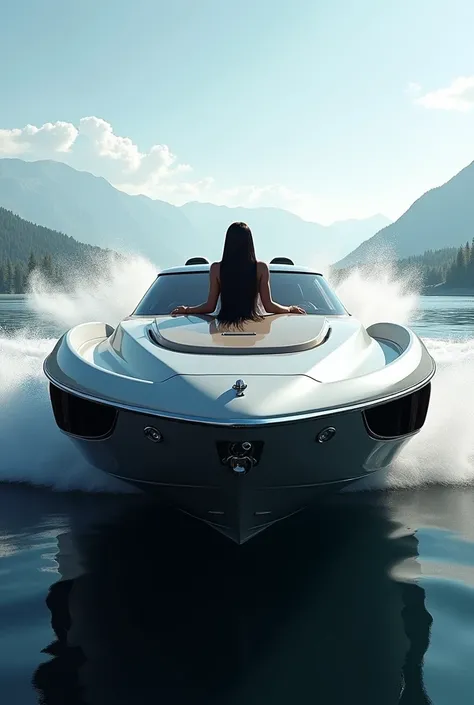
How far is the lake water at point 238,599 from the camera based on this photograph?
7.73 feet

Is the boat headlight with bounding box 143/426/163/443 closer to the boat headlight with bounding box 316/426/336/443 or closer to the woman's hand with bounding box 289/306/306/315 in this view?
the boat headlight with bounding box 316/426/336/443

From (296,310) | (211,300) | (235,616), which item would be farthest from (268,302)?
(235,616)

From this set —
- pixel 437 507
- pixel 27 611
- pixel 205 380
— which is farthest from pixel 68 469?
pixel 437 507

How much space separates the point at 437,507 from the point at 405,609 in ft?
4.99

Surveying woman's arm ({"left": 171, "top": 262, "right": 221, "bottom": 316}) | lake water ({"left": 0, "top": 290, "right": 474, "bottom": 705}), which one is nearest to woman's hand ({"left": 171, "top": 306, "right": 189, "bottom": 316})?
woman's arm ({"left": 171, "top": 262, "right": 221, "bottom": 316})

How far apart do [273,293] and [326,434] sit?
2.01 metres

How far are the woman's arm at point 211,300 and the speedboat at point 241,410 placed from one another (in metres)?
0.41

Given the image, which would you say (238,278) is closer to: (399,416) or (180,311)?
(180,311)

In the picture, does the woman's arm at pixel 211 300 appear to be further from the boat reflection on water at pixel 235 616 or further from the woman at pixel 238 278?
the boat reflection on water at pixel 235 616

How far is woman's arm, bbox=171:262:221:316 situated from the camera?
423 centimetres

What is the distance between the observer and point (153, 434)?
2.97 meters

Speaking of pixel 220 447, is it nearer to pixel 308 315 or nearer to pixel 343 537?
pixel 343 537

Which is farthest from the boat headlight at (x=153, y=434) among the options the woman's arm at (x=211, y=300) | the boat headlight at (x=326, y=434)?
the woman's arm at (x=211, y=300)

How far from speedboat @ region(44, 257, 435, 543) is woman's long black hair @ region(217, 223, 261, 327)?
4.6 inches
